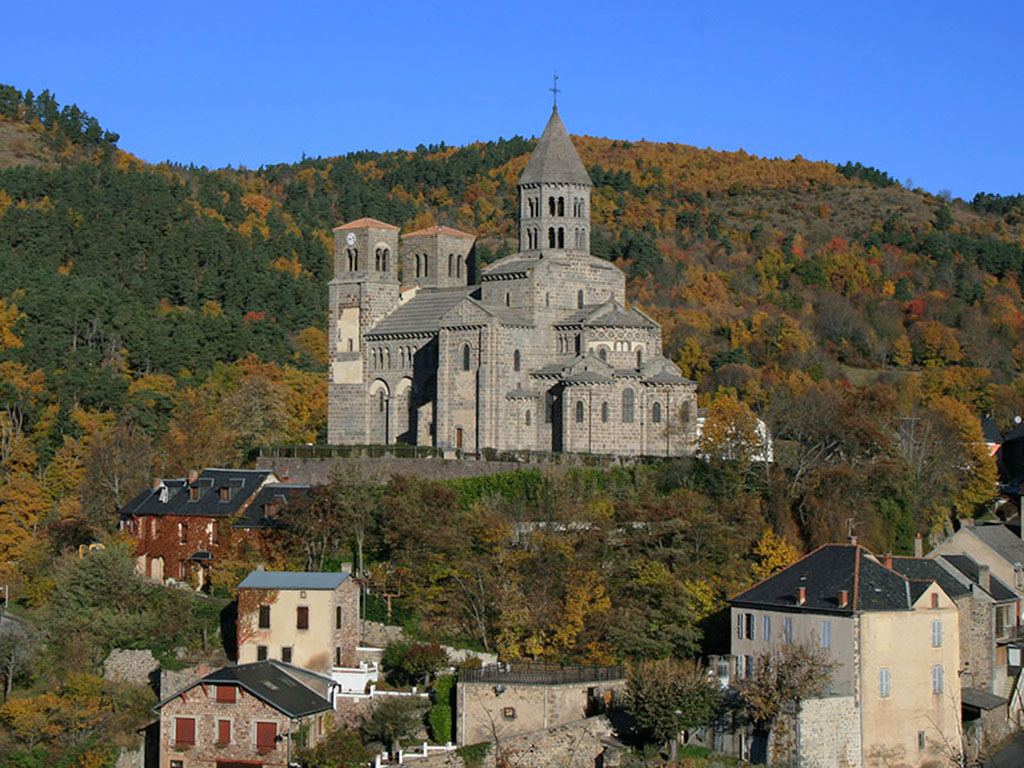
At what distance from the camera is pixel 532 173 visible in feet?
236

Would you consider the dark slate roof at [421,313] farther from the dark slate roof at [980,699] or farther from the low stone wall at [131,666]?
the dark slate roof at [980,699]

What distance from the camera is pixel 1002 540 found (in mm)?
57844

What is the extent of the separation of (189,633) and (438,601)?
7.72 meters

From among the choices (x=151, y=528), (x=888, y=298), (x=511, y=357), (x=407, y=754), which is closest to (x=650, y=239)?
(x=888, y=298)

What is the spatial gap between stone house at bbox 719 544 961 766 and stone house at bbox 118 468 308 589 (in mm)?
16993

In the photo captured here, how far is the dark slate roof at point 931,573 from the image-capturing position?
48.7 meters

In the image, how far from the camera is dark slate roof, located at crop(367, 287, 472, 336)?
71.5 m

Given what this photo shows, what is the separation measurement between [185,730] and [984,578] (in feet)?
81.4

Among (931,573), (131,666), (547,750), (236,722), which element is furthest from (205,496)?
(931,573)

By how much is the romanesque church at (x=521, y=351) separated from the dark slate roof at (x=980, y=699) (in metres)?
17.1

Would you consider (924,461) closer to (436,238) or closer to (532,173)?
(532,173)

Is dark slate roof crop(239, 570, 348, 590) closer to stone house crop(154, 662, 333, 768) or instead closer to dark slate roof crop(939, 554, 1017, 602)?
stone house crop(154, 662, 333, 768)

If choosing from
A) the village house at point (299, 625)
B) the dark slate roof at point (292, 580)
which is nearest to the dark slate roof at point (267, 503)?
the dark slate roof at point (292, 580)

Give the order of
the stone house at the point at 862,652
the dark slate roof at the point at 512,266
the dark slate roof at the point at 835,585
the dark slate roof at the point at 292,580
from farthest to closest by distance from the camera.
A: 1. the dark slate roof at the point at 512,266
2. the dark slate roof at the point at 292,580
3. the dark slate roof at the point at 835,585
4. the stone house at the point at 862,652
